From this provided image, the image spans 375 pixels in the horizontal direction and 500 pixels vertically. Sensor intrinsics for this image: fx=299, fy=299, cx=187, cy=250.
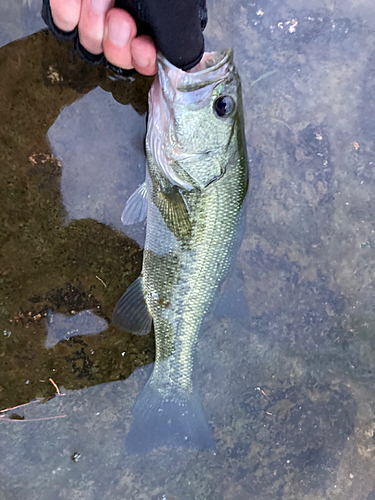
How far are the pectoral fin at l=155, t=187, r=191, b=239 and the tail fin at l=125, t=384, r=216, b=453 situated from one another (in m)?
1.08

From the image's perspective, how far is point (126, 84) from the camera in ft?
6.40

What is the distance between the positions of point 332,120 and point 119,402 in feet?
8.16

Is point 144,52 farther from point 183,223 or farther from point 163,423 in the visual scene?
point 163,423

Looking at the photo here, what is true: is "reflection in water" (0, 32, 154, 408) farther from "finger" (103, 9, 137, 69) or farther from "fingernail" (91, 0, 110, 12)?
"fingernail" (91, 0, 110, 12)

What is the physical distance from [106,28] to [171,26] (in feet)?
1.22

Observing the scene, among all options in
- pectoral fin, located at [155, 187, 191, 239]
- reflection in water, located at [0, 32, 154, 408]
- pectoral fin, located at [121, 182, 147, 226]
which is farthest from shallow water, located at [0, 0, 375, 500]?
pectoral fin, located at [155, 187, 191, 239]

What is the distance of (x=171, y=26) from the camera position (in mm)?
1248

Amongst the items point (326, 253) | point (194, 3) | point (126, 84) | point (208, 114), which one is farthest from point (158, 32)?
point (326, 253)

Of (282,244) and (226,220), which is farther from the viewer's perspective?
(282,244)

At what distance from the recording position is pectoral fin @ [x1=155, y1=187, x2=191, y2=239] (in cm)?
174

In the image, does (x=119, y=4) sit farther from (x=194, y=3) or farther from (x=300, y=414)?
(x=300, y=414)

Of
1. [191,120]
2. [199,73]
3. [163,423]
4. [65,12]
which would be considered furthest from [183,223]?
[163,423]

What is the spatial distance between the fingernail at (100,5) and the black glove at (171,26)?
66 millimetres

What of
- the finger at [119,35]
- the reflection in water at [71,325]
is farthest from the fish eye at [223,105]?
the reflection in water at [71,325]
